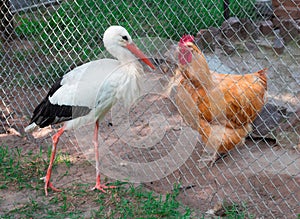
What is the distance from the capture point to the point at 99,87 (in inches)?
140

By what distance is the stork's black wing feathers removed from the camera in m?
3.69

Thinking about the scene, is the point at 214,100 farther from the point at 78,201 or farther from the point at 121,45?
the point at 78,201

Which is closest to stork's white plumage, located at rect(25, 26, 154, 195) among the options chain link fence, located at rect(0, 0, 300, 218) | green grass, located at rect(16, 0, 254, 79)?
chain link fence, located at rect(0, 0, 300, 218)

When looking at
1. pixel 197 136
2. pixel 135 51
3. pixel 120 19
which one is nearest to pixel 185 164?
pixel 197 136

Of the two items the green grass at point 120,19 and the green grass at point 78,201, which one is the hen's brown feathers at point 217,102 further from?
the green grass at point 120,19

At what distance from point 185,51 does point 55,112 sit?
1165mm

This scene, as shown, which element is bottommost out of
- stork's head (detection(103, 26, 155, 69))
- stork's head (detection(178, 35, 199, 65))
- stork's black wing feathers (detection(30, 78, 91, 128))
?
stork's head (detection(178, 35, 199, 65))

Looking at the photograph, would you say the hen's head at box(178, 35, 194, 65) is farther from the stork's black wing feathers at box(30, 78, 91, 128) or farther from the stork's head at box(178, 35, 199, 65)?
the stork's black wing feathers at box(30, 78, 91, 128)

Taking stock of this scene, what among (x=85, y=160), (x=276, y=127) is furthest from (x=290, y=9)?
(x=85, y=160)

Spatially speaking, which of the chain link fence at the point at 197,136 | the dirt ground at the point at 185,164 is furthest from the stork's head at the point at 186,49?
the dirt ground at the point at 185,164

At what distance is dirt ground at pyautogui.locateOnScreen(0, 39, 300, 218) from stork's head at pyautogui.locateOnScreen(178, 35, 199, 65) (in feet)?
1.17

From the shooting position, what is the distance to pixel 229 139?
4.22 m

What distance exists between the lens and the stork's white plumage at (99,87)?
357cm

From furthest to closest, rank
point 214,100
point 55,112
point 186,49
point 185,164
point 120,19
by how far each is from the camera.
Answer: point 120,19
point 185,164
point 214,100
point 186,49
point 55,112
